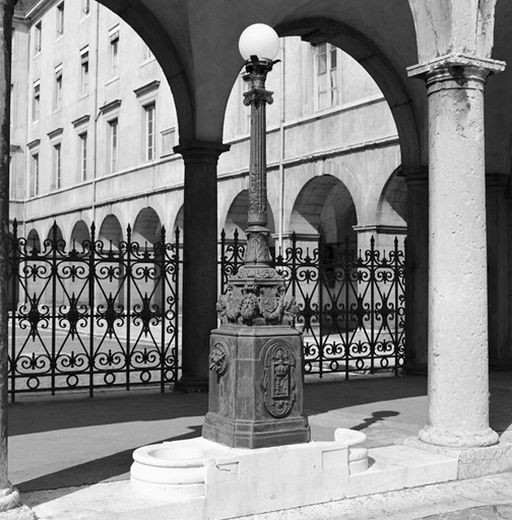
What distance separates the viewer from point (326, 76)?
21172 millimetres

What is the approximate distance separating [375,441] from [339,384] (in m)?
4.47

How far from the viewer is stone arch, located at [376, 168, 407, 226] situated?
63.3 ft

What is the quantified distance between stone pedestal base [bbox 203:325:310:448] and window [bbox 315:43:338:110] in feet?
51.0

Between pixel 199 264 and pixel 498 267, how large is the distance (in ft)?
17.2

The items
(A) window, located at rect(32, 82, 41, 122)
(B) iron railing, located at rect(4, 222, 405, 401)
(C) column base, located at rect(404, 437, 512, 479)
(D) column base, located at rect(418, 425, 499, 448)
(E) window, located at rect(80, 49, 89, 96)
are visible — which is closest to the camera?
(C) column base, located at rect(404, 437, 512, 479)

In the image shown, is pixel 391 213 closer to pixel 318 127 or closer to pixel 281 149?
pixel 318 127

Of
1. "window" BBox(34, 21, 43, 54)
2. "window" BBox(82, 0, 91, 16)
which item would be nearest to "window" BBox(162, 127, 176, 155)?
"window" BBox(82, 0, 91, 16)

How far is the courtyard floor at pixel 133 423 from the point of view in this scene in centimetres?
625

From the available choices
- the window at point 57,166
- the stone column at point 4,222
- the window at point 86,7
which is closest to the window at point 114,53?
the window at point 86,7

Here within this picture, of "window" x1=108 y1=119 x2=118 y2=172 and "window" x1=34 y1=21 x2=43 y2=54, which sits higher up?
"window" x1=34 y1=21 x2=43 y2=54

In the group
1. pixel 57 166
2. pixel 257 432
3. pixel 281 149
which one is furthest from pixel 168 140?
pixel 257 432

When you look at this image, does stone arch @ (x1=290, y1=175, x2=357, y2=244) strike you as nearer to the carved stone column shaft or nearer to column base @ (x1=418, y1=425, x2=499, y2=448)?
column base @ (x1=418, y1=425, x2=499, y2=448)

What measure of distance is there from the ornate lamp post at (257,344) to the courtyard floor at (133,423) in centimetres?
77

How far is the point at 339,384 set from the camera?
12.0m
